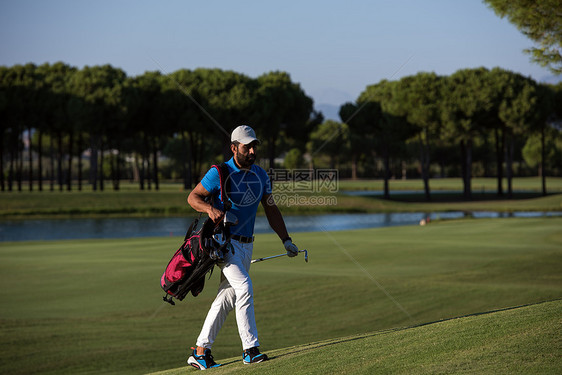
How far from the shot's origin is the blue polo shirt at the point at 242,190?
6.38 m

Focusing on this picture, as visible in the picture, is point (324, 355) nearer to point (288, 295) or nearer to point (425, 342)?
point (425, 342)

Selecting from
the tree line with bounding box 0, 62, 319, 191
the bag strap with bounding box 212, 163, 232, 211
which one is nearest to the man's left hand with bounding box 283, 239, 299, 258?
the bag strap with bounding box 212, 163, 232, 211

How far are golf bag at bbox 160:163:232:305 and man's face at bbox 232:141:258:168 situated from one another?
0.17 meters

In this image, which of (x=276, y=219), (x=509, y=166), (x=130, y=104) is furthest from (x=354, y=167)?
(x=276, y=219)

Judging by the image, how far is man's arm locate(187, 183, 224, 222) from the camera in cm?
616

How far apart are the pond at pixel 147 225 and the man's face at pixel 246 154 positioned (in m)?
29.6

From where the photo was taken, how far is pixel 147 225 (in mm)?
43969

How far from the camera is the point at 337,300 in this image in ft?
43.3

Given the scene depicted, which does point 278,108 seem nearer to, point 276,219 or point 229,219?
point 276,219

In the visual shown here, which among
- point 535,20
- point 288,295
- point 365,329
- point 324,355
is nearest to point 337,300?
point 288,295

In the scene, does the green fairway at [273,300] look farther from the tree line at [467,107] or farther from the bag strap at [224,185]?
the tree line at [467,107]

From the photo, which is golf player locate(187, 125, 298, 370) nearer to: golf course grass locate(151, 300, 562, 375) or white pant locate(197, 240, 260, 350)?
white pant locate(197, 240, 260, 350)

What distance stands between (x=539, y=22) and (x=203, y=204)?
18.9 meters

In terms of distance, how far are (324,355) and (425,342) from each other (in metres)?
0.96
